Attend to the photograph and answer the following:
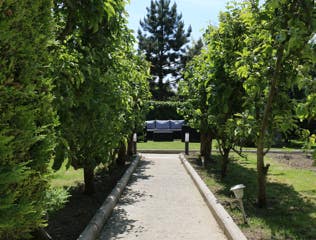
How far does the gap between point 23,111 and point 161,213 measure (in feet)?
15.3

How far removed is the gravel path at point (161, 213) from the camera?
5.91 metres

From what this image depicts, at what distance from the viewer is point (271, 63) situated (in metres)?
6.50

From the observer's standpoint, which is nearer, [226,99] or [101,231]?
[101,231]

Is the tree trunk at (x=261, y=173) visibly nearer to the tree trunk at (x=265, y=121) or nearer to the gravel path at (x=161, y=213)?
the tree trunk at (x=265, y=121)

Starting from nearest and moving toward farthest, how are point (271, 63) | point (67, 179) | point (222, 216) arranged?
point (222, 216)
point (271, 63)
point (67, 179)

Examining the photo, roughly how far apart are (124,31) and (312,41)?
11.3 feet

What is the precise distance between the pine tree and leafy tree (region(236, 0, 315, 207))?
142ft

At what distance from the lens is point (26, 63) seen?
3154 millimetres

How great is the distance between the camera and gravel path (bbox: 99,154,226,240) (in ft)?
19.4

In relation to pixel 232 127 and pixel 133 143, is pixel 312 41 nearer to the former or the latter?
pixel 232 127

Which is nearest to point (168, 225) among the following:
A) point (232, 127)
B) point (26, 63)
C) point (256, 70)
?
point (232, 127)

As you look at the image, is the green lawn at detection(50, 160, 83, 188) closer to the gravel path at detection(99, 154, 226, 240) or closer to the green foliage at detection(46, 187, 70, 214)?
the gravel path at detection(99, 154, 226, 240)

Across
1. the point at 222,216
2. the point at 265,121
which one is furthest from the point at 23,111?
the point at 265,121

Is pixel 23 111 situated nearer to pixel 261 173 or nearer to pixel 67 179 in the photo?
pixel 261 173
